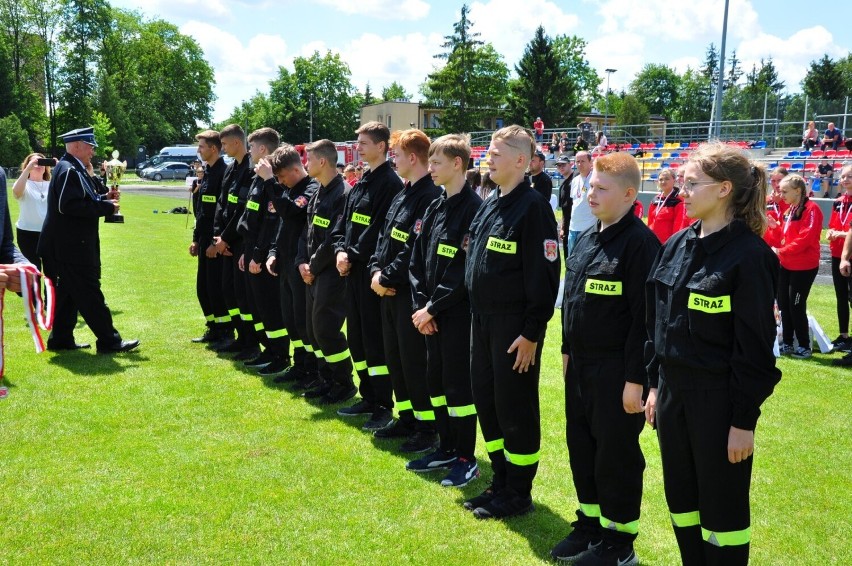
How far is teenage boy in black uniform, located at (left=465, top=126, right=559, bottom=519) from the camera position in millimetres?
4332

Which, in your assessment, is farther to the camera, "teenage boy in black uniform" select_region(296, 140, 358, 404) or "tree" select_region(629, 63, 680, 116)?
"tree" select_region(629, 63, 680, 116)

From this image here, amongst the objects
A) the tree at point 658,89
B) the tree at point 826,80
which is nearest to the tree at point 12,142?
the tree at point 826,80

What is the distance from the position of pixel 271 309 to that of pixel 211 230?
71.1 inches

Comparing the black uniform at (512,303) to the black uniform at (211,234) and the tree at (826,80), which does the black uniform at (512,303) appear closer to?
the black uniform at (211,234)

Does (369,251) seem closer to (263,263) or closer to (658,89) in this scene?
(263,263)

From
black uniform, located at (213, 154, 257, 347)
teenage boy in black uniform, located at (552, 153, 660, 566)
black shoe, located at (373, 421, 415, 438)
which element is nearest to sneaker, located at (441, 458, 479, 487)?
black shoe, located at (373, 421, 415, 438)

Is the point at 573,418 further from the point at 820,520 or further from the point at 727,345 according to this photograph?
the point at 820,520

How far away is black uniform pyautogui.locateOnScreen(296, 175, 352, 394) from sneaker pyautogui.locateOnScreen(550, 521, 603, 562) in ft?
10.8

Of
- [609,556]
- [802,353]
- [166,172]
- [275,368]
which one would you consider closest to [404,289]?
[609,556]

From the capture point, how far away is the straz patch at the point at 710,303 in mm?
3049

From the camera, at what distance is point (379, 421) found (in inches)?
247

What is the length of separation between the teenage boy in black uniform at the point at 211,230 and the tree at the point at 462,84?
65660mm

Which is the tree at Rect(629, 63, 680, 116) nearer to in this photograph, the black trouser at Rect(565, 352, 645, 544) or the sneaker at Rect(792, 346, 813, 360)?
the sneaker at Rect(792, 346, 813, 360)

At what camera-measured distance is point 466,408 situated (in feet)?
16.7
